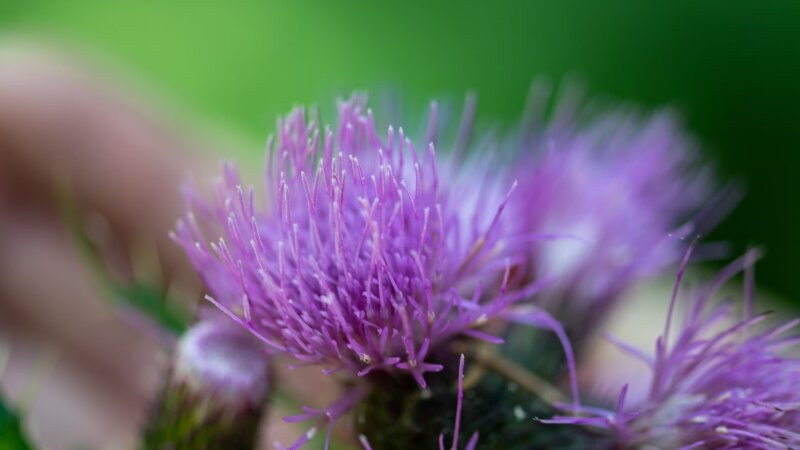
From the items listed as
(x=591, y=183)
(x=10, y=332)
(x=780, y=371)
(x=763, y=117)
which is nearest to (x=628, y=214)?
(x=591, y=183)

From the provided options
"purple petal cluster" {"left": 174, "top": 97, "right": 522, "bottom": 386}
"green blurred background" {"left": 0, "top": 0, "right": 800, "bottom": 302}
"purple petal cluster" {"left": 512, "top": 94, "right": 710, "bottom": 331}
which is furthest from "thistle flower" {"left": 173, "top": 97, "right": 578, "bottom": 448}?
"green blurred background" {"left": 0, "top": 0, "right": 800, "bottom": 302}

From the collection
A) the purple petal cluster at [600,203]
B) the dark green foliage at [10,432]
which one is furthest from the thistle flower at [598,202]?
the dark green foliage at [10,432]

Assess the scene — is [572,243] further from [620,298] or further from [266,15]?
[266,15]

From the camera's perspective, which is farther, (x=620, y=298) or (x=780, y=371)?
(x=620, y=298)

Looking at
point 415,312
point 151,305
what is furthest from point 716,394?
point 151,305

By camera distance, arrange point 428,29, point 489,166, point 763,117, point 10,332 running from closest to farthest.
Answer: point 489,166, point 10,332, point 763,117, point 428,29

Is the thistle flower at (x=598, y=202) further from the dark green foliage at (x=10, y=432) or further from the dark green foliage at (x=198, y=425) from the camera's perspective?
the dark green foliage at (x=10, y=432)

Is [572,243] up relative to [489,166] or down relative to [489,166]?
down

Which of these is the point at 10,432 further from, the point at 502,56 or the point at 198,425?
the point at 502,56
